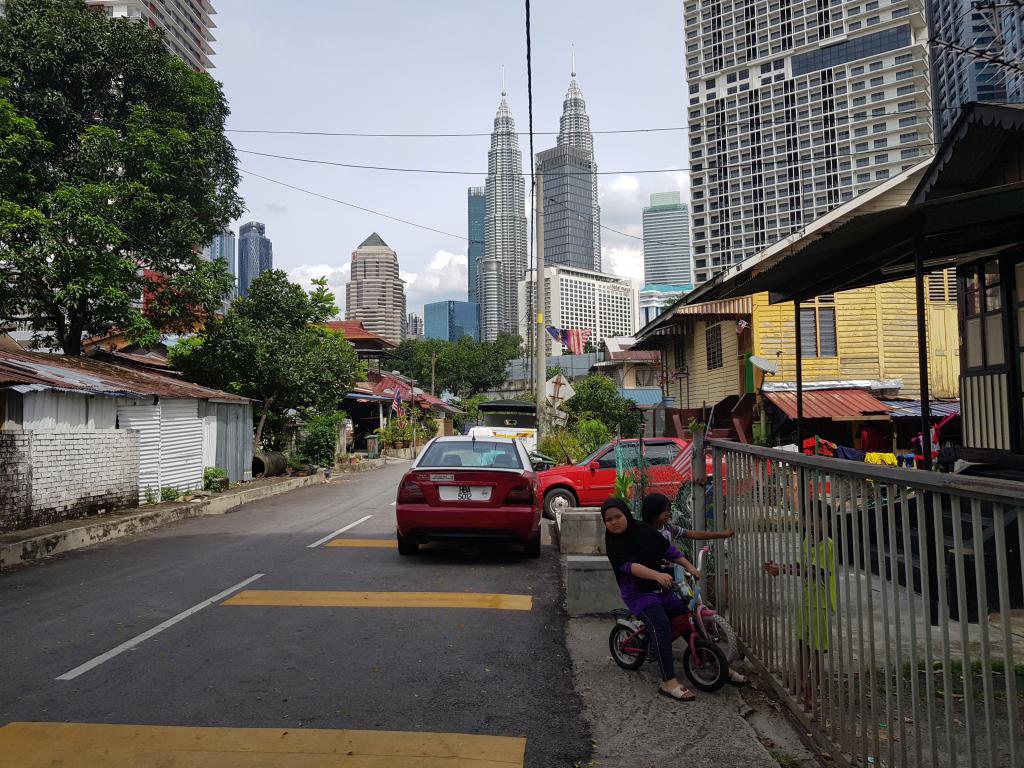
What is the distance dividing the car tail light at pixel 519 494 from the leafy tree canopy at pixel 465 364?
64876 millimetres

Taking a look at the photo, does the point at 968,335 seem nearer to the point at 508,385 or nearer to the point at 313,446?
the point at 313,446

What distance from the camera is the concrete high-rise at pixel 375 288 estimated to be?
521 feet

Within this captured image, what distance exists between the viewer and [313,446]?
28.0 meters

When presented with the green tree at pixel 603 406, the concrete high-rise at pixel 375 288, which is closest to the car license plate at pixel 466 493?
the green tree at pixel 603 406

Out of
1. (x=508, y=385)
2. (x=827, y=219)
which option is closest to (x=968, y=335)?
(x=827, y=219)

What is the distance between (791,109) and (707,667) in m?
130

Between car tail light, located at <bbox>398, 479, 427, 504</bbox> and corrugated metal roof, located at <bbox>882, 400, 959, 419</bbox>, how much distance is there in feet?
47.2

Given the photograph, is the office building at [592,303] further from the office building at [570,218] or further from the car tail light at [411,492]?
the car tail light at [411,492]

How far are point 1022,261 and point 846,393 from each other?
34.9 ft

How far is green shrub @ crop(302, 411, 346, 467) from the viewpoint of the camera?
27.6m

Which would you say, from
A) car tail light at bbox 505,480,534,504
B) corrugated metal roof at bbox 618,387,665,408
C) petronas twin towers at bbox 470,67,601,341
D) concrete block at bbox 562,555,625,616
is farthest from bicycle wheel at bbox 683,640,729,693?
petronas twin towers at bbox 470,67,601,341

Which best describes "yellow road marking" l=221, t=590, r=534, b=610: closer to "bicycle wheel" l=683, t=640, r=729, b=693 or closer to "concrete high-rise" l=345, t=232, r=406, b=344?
"bicycle wheel" l=683, t=640, r=729, b=693

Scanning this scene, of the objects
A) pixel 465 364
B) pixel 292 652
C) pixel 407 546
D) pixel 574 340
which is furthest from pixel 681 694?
pixel 465 364

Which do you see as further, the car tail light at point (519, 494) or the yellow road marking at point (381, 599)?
the car tail light at point (519, 494)
